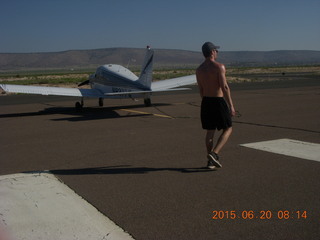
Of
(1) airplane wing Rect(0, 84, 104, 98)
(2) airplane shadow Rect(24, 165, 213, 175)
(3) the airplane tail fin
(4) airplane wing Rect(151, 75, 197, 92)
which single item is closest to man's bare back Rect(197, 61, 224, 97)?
(2) airplane shadow Rect(24, 165, 213, 175)

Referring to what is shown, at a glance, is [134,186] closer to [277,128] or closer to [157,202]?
[157,202]

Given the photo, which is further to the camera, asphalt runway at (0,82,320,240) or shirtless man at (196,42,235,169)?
shirtless man at (196,42,235,169)

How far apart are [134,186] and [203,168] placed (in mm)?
1428

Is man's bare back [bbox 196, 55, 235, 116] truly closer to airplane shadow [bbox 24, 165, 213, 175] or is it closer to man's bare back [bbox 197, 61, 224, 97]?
man's bare back [bbox 197, 61, 224, 97]

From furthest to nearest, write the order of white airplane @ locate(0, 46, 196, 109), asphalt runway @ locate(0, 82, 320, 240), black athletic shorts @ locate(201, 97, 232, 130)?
white airplane @ locate(0, 46, 196, 109), black athletic shorts @ locate(201, 97, 232, 130), asphalt runway @ locate(0, 82, 320, 240)

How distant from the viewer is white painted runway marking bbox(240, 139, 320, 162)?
7074 millimetres

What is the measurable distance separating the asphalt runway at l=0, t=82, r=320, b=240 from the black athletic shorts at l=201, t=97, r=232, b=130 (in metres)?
0.77

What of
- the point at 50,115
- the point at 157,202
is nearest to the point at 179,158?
the point at 157,202

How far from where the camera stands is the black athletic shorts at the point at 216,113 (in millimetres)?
6211

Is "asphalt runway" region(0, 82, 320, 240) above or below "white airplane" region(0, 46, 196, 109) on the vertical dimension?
below

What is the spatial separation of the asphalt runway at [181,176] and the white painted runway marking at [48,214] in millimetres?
194

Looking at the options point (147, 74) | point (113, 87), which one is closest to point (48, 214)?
point (147, 74)

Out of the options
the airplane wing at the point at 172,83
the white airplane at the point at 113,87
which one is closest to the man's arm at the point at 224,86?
the white airplane at the point at 113,87

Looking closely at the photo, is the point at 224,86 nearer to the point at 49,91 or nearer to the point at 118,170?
the point at 118,170
